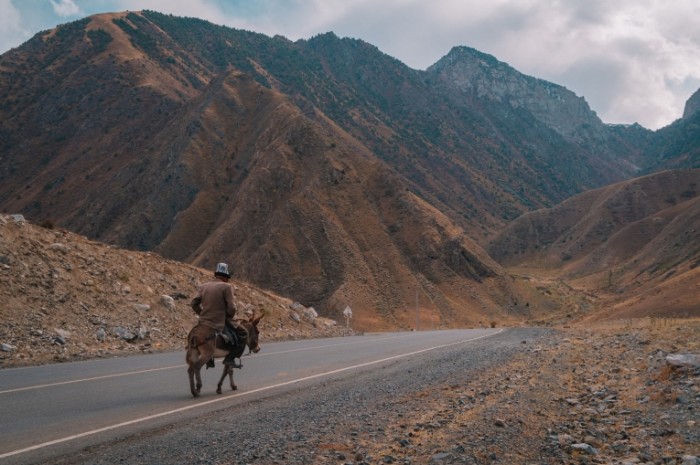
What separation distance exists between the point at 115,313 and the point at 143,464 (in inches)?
620

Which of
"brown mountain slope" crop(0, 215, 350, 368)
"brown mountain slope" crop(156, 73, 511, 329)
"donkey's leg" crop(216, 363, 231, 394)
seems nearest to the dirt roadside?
"donkey's leg" crop(216, 363, 231, 394)

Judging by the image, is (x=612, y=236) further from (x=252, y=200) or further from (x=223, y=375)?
(x=223, y=375)

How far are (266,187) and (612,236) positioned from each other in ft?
271

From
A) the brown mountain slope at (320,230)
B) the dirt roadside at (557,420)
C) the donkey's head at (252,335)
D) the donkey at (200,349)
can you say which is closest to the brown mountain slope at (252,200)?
the brown mountain slope at (320,230)

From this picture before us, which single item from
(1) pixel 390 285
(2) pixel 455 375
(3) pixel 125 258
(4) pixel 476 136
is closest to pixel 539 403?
(2) pixel 455 375

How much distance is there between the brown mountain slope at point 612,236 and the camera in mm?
90438

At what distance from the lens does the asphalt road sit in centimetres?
607

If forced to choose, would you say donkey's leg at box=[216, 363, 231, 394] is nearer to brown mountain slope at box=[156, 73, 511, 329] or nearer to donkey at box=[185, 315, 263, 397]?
donkey at box=[185, 315, 263, 397]

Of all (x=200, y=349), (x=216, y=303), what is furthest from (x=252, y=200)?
(x=200, y=349)

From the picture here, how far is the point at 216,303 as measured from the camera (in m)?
8.98

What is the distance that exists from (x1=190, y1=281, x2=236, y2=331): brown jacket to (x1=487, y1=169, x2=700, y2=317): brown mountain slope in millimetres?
81051

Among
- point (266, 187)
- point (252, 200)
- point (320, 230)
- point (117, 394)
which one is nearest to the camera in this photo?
point (117, 394)

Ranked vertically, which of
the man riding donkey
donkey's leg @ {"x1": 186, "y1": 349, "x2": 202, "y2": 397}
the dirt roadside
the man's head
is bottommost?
the dirt roadside

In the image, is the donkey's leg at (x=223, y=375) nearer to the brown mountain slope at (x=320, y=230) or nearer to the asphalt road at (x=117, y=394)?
the asphalt road at (x=117, y=394)
